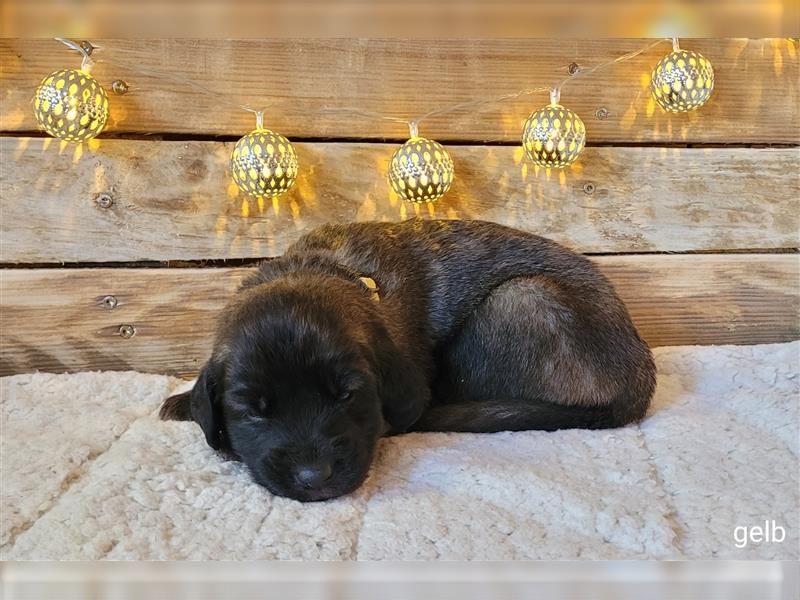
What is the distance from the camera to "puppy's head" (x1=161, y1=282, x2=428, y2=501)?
1.41m

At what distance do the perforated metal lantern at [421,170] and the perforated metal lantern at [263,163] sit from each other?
1.03ft

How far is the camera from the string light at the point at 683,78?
211 centimetres

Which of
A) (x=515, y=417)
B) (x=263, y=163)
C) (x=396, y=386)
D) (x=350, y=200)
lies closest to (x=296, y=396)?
(x=396, y=386)

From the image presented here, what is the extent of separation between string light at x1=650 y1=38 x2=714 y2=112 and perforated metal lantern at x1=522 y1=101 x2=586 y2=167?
279 mm

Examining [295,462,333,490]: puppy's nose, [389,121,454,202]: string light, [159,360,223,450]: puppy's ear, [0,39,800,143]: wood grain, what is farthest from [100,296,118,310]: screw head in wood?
[295,462,333,490]: puppy's nose

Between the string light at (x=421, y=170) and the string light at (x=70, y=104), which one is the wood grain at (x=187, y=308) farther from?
the string light at (x=421, y=170)

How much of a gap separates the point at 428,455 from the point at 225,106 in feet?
4.32

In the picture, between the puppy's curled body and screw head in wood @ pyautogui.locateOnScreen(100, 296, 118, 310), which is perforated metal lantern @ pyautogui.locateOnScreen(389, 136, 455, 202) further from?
screw head in wood @ pyautogui.locateOnScreen(100, 296, 118, 310)

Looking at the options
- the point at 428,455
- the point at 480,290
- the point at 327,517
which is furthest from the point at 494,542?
the point at 480,290

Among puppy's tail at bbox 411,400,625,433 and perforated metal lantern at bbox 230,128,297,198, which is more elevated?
perforated metal lantern at bbox 230,128,297,198

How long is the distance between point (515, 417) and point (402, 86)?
1149 mm

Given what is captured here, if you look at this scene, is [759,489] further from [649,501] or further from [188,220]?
[188,220]

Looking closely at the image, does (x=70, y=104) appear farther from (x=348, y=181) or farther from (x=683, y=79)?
(x=683, y=79)

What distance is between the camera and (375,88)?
2.29 meters
